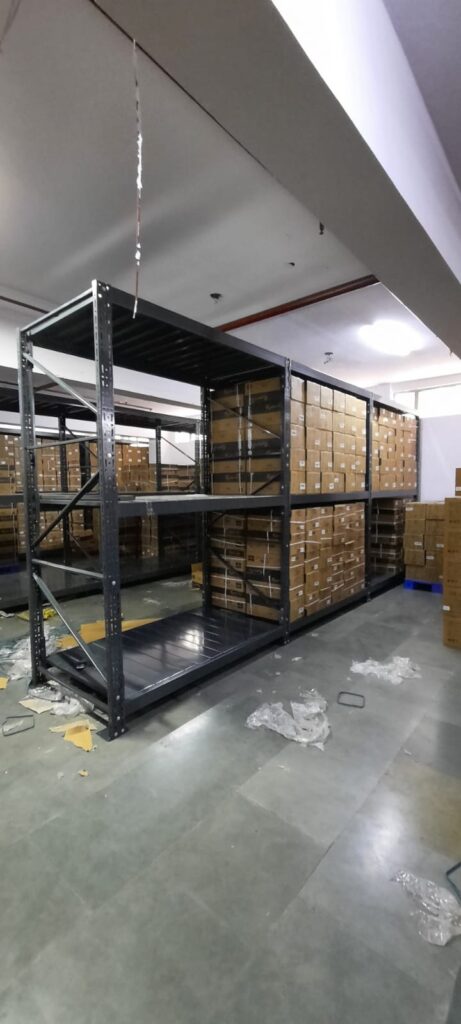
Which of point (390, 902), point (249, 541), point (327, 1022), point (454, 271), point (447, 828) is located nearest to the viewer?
point (327, 1022)

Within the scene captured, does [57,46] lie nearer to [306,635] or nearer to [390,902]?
[390,902]

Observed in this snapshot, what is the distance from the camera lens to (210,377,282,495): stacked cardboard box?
360 centimetres

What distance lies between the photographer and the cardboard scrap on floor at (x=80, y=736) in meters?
2.27

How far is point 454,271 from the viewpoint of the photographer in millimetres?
2549

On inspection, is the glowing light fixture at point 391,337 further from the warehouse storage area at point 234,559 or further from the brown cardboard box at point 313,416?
the brown cardboard box at point 313,416

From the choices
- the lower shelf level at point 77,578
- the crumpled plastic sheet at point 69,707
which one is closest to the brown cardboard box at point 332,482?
the crumpled plastic sheet at point 69,707

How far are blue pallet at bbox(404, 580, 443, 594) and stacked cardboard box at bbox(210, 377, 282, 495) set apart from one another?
10.7 feet

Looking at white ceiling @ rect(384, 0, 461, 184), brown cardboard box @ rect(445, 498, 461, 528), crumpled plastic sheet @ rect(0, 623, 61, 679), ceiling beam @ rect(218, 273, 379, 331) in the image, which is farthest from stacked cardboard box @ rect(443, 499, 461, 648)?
crumpled plastic sheet @ rect(0, 623, 61, 679)

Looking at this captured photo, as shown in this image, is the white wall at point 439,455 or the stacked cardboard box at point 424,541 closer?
the stacked cardboard box at point 424,541

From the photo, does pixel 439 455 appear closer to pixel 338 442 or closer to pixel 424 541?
pixel 424 541

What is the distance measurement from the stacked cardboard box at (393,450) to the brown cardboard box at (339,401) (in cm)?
97

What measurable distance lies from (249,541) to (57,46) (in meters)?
3.15

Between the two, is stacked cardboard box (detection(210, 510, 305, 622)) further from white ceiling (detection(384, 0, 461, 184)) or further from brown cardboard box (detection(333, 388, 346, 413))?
white ceiling (detection(384, 0, 461, 184))

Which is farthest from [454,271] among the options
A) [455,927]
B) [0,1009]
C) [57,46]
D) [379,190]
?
[0,1009]
